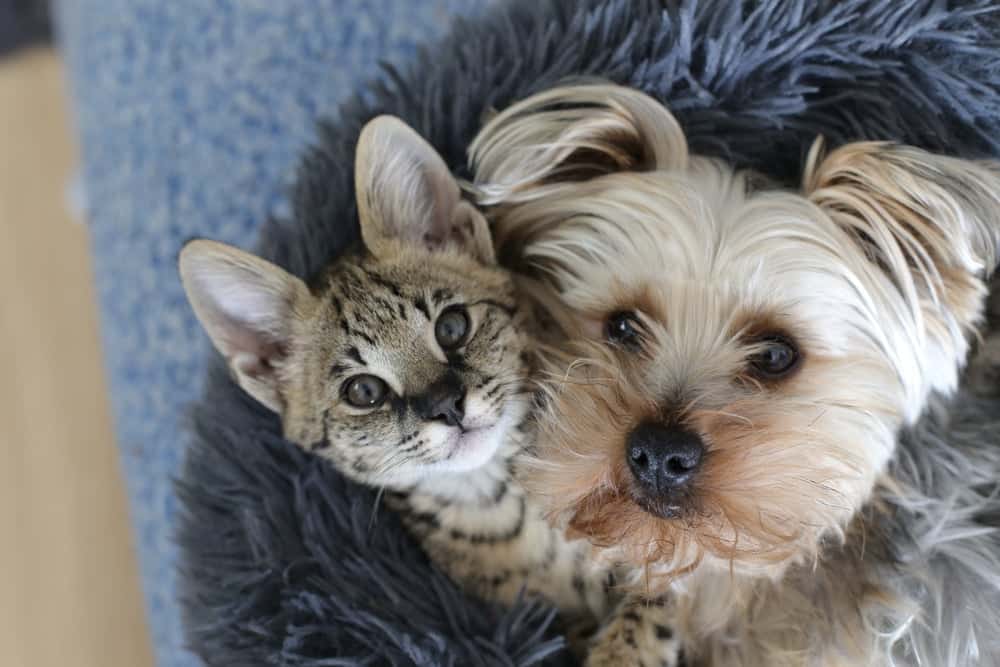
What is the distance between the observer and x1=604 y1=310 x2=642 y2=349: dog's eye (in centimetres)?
113

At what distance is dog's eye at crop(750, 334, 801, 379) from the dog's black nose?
146mm

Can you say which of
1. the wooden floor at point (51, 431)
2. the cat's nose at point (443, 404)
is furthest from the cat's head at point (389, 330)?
the wooden floor at point (51, 431)

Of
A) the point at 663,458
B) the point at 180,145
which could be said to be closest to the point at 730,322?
the point at 663,458

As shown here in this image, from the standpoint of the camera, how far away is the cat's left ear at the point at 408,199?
3.46 feet

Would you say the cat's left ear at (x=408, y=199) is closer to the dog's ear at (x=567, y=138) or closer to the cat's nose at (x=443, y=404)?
the dog's ear at (x=567, y=138)

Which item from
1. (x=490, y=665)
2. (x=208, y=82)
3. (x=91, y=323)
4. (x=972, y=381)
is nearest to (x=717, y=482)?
(x=490, y=665)

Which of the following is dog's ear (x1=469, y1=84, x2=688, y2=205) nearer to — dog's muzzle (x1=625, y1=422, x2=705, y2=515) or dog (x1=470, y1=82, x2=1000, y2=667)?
dog (x1=470, y1=82, x2=1000, y2=667)

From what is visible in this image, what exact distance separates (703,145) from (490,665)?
64cm

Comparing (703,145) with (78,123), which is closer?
(703,145)

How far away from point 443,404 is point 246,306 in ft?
0.86

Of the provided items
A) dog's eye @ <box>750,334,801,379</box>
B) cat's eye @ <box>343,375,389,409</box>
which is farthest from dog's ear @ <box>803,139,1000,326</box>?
cat's eye @ <box>343,375,389,409</box>

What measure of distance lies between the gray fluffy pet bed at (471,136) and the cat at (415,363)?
65 millimetres

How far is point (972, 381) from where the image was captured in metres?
1.23

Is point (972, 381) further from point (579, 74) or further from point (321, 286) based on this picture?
point (321, 286)
